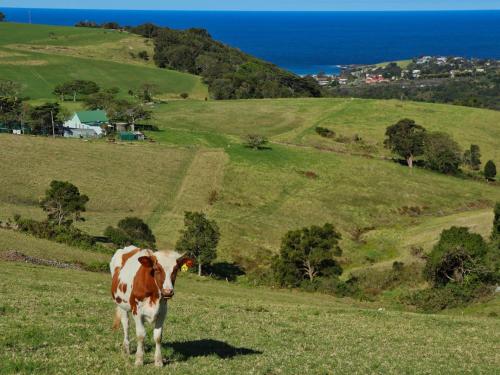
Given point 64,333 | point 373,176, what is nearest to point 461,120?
point 373,176

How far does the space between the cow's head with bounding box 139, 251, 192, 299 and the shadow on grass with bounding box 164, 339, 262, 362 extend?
2.65m

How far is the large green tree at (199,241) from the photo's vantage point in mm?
65000

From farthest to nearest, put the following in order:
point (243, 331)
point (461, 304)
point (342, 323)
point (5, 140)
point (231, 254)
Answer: point (5, 140) < point (231, 254) < point (461, 304) < point (342, 323) < point (243, 331)

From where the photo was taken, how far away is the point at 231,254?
74062 mm

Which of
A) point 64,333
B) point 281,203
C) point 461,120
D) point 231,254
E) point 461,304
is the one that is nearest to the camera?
point 64,333

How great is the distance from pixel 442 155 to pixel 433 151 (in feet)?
6.70

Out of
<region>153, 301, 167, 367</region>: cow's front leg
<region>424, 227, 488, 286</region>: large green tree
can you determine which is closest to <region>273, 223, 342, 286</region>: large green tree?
<region>424, 227, 488, 286</region>: large green tree

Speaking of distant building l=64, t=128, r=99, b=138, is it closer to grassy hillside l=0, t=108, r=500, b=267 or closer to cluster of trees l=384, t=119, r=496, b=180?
grassy hillside l=0, t=108, r=500, b=267

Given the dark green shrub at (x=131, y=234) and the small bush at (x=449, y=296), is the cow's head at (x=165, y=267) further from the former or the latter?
the dark green shrub at (x=131, y=234)

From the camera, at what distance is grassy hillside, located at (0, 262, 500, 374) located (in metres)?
16.8

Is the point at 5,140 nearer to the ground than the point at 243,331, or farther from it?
farther from it

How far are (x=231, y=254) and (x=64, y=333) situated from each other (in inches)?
2168

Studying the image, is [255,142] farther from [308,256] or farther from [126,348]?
[126,348]

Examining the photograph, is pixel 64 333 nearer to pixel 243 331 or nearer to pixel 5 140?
pixel 243 331
